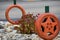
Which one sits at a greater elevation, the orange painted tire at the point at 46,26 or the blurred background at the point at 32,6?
the blurred background at the point at 32,6

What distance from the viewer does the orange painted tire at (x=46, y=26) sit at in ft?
7.63

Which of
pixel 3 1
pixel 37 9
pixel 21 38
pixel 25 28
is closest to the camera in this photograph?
pixel 21 38

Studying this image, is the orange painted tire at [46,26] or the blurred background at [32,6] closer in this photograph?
the orange painted tire at [46,26]

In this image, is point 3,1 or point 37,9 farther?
point 3,1

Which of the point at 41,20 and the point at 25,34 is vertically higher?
the point at 41,20

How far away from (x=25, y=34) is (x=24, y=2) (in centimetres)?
332

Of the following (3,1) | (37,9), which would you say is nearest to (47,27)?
(37,9)

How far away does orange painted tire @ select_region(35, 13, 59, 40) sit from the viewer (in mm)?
2324

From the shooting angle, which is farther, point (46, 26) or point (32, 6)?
point (32, 6)

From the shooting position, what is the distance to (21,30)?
344 centimetres

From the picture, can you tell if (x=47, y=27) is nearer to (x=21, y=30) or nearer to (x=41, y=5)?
(x=21, y=30)

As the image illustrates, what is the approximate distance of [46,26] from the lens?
A: 2344 mm

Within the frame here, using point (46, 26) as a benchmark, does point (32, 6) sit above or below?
above

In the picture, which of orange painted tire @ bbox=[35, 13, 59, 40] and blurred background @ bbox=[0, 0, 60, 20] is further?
blurred background @ bbox=[0, 0, 60, 20]
